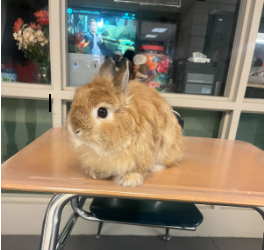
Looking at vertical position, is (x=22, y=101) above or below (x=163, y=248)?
above

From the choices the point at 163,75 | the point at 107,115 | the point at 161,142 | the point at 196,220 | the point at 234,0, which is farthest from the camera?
the point at 163,75

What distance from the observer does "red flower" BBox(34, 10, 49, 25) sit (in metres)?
1.31

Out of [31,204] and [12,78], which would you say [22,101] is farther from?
[31,204]

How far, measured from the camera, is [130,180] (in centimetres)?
60

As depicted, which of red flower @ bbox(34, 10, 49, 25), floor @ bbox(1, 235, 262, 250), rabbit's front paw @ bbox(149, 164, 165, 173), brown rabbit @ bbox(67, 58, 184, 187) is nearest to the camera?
brown rabbit @ bbox(67, 58, 184, 187)

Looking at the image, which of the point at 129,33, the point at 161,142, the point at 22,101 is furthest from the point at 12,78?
the point at 161,142

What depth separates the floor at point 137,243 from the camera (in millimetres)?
1416

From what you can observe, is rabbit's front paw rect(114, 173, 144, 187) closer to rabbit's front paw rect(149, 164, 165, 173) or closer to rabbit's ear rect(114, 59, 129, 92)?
rabbit's front paw rect(149, 164, 165, 173)

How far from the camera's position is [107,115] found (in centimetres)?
59

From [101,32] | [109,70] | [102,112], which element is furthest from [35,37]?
[102,112]

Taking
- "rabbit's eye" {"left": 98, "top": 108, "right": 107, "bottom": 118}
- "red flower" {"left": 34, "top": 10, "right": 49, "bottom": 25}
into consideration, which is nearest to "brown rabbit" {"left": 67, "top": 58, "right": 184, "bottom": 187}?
"rabbit's eye" {"left": 98, "top": 108, "right": 107, "bottom": 118}

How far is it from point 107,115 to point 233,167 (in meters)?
0.53

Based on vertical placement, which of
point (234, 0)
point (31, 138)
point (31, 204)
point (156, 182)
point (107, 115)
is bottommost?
point (31, 204)

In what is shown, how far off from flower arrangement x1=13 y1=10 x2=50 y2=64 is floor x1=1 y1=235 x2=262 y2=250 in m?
1.26
